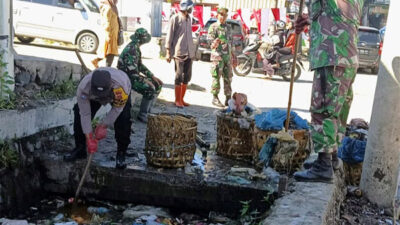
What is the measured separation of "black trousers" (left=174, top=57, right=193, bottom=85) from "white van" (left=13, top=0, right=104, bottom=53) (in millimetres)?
5874

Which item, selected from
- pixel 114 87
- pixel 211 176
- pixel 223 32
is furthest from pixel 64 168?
pixel 223 32

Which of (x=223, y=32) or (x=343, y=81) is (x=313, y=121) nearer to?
(x=343, y=81)

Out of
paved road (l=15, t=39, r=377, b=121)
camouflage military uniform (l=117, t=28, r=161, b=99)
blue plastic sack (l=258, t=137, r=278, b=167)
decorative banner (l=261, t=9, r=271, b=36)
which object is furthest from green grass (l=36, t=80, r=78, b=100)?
decorative banner (l=261, t=9, r=271, b=36)

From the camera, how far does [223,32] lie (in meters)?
8.48

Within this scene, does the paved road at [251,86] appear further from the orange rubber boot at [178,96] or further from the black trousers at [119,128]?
the black trousers at [119,128]

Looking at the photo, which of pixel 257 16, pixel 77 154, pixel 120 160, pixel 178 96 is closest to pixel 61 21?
pixel 178 96

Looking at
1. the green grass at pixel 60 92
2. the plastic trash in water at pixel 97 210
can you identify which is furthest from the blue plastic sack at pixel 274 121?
the green grass at pixel 60 92

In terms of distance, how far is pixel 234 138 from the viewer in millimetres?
4832

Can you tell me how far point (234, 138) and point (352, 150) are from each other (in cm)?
118

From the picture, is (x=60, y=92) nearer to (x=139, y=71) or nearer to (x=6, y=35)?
(x=6, y=35)

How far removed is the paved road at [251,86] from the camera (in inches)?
380

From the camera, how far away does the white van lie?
1348cm

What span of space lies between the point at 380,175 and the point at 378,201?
232 mm

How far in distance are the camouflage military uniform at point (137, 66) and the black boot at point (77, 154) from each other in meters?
2.02
